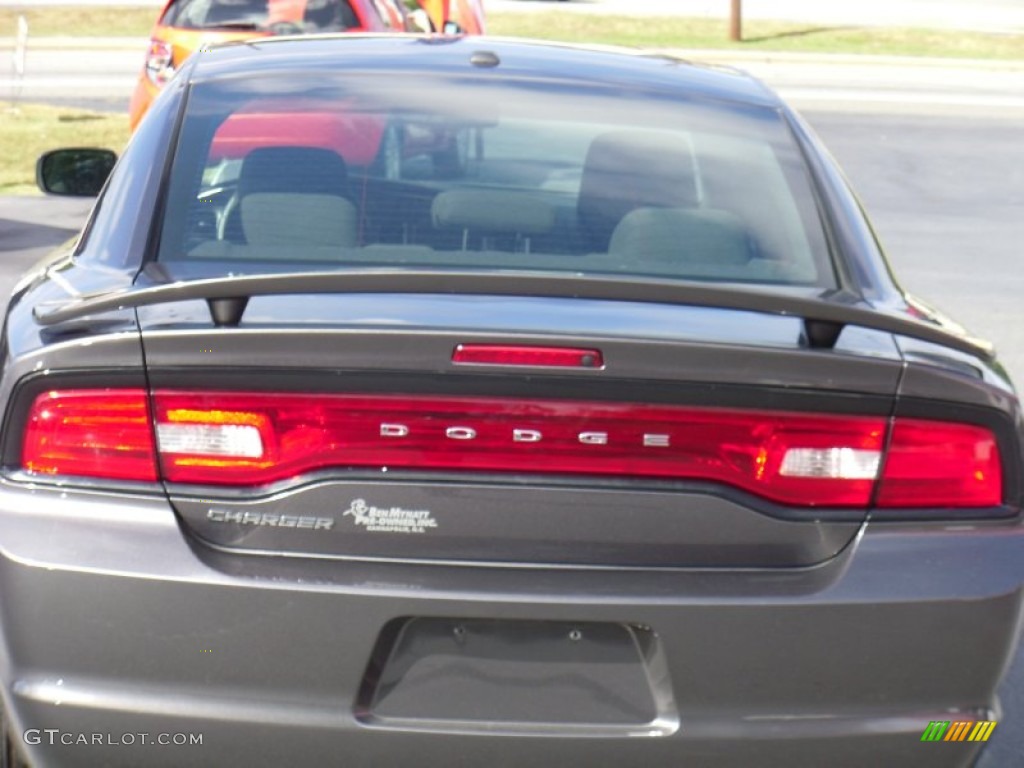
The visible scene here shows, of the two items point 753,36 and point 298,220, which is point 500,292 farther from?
point 753,36

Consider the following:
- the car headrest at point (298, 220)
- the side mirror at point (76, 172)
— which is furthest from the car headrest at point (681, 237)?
the side mirror at point (76, 172)

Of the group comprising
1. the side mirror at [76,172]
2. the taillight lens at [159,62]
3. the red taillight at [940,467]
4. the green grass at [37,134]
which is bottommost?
the green grass at [37,134]

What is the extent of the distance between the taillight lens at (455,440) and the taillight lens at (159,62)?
1012cm

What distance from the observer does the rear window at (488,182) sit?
149 inches

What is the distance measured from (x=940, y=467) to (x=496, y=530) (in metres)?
0.78

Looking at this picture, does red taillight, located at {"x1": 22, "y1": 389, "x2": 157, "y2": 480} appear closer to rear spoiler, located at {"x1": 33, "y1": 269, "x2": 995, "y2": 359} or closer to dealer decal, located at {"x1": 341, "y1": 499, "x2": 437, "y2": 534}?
rear spoiler, located at {"x1": 33, "y1": 269, "x2": 995, "y2": 359}

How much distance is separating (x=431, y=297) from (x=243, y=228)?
834mm

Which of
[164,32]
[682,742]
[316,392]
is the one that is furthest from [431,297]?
[164,32]

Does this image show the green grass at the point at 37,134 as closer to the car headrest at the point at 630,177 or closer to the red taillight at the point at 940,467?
the car headrest at the point at 630,177

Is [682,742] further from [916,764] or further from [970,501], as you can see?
[970,501]

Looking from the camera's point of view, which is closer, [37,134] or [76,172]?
[76,172]

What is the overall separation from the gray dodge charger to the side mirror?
7.44 feet

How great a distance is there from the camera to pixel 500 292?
3115mm

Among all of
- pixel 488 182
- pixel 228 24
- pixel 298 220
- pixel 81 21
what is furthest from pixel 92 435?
pixel 81 21
